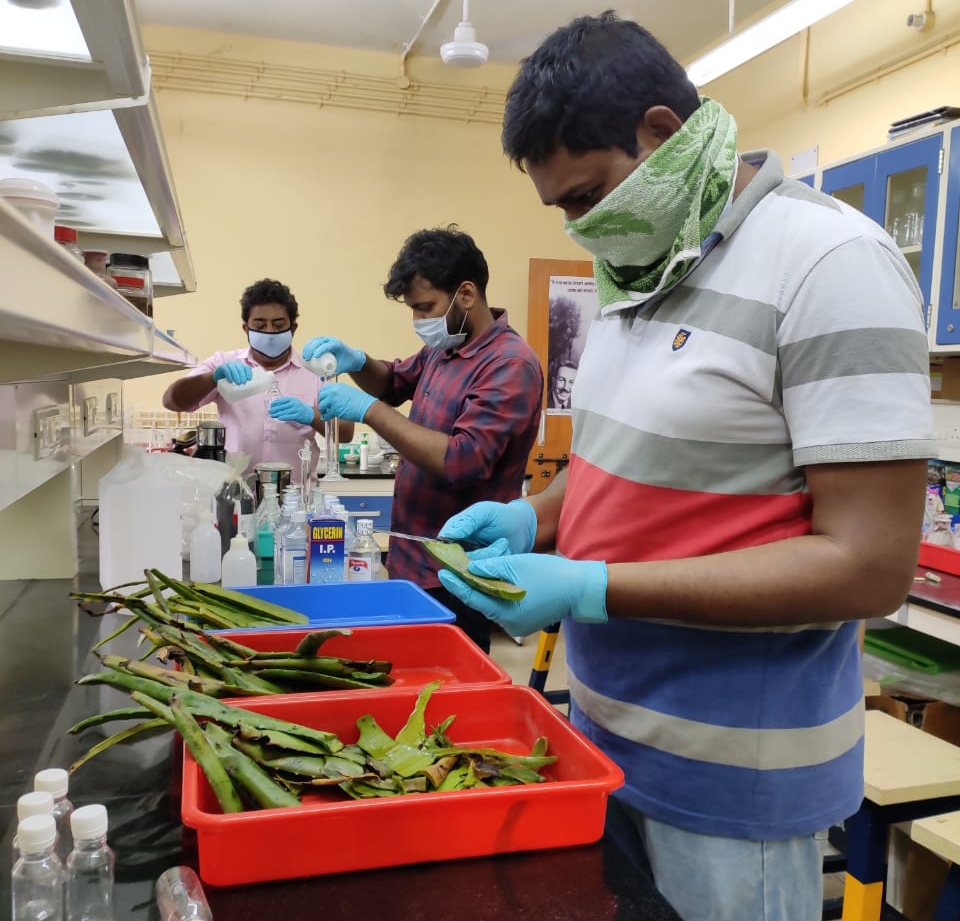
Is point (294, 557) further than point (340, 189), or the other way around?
point (340, 189)

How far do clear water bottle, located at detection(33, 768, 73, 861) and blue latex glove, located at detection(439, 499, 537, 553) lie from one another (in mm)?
719

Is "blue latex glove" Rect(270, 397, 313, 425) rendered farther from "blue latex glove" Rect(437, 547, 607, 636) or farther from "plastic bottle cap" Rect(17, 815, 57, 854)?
"plastic bottle cap" Rect(17, 815, 57, 854)

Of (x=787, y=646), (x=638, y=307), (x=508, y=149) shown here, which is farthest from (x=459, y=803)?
(x=508, y=149)

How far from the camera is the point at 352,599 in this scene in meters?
1.94

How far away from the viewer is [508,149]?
1.19 metres

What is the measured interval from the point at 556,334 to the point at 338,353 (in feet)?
11.3

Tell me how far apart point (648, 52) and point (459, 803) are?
3.24 feet

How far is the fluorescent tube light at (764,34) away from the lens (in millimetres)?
3430

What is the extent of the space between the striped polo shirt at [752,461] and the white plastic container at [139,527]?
1.17 m

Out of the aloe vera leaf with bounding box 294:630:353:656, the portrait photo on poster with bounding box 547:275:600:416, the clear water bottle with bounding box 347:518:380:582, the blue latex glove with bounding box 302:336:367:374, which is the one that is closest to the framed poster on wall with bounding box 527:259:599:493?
the portrait photo on poster with bounding box 547:275:600:416

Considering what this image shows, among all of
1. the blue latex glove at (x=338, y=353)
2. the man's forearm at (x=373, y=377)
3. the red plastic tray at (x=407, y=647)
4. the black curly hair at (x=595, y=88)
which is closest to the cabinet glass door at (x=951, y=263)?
the man's forearm at (x=373, y=377)

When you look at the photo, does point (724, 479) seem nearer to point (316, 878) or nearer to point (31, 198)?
point (316, 878)

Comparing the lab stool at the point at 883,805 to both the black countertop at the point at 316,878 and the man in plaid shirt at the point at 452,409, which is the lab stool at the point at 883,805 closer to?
the man in plaid shirt at the point at 452,409

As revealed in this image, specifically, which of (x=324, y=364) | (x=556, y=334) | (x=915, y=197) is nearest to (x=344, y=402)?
(x=324, y=364)
